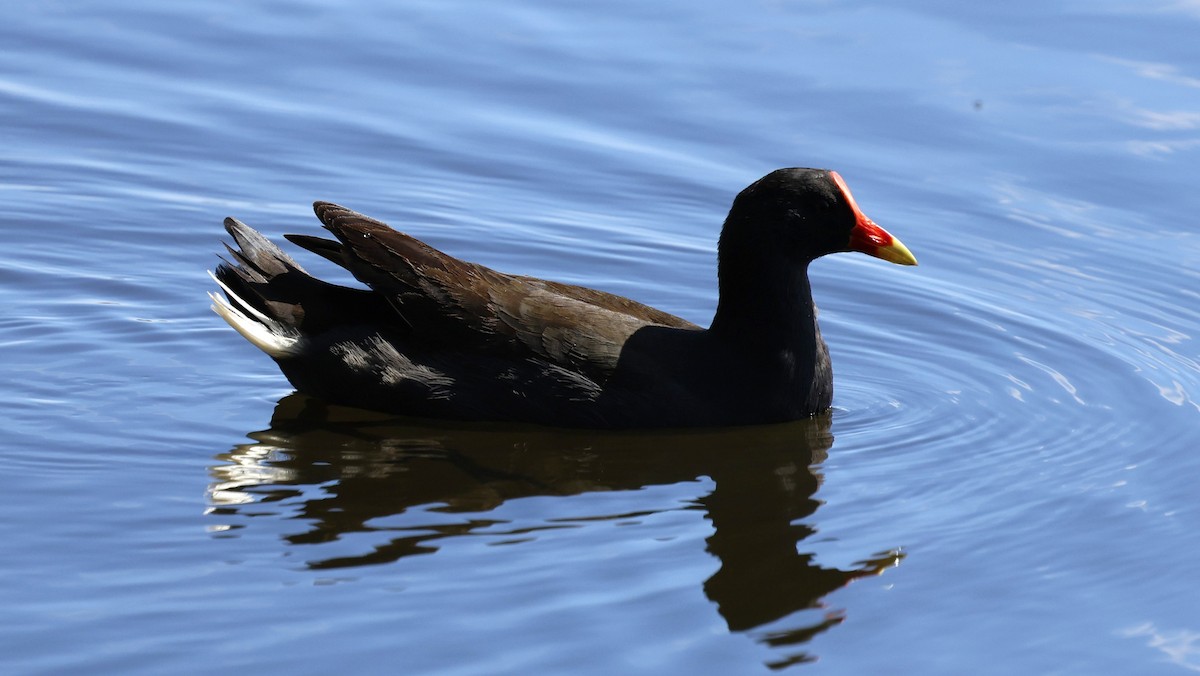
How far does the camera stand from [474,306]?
26.0 ft

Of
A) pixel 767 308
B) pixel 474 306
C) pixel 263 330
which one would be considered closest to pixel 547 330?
pixel 474 306

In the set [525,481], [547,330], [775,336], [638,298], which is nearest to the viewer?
[525,481]

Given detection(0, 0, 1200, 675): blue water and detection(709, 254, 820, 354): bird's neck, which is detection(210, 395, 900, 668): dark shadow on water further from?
detection(709, 254, 820, 354): bird's neck

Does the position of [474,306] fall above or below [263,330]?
above

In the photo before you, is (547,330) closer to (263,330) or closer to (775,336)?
(775,336)

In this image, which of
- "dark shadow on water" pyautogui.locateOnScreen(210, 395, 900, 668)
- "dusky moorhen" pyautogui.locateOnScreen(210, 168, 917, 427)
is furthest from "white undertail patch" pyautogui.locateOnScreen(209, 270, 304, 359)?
"dark shadow on water" pyautogui.locateOnScreen(210, 395, 900, 668)

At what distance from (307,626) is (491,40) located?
7.78m

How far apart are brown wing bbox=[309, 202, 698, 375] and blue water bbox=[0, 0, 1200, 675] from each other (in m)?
0.44

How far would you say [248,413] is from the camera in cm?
811

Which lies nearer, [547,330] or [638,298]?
[547,330]

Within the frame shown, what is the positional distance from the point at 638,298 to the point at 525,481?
9.01ft

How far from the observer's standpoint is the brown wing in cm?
785

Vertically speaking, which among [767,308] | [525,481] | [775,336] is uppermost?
[767,308]

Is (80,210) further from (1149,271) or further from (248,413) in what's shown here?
(1149,271)
